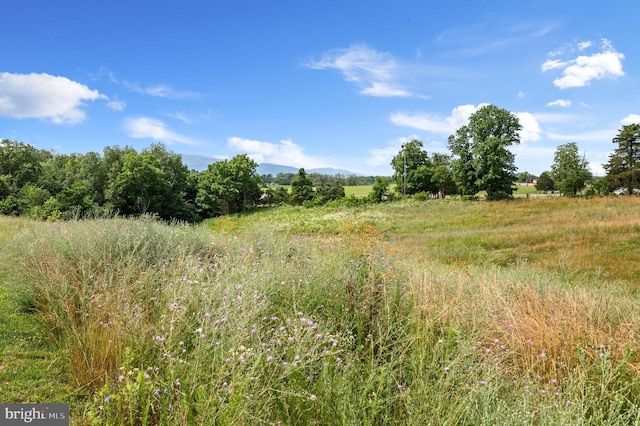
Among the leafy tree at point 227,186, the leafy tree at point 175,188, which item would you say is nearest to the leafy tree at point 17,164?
the leafy tree at point 175,188

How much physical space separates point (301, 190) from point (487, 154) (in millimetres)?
29626

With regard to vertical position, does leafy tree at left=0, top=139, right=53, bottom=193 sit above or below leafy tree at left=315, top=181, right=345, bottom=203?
above

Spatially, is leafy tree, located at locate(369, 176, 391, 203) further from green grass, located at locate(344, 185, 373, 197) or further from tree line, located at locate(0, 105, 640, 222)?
green grass, located at locate(344, 185, 373, 197)

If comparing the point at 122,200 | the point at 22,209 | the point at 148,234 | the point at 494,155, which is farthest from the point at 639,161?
the point at 22,209

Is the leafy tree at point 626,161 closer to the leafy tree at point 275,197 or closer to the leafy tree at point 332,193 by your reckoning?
the leafy tree at point 332,193

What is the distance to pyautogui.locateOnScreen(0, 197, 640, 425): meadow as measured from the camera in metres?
2.16

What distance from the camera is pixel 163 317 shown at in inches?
116

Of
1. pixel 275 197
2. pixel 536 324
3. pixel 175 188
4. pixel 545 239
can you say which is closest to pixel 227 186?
pixel 175 188

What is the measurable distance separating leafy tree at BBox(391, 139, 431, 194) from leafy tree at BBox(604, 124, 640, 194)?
2394cm

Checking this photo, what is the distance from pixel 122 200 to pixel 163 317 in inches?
1879

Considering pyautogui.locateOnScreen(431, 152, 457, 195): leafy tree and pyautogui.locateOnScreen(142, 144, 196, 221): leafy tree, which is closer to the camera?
pyautogui.locateOnScreen(142, 144, 196, 221): leafy tree

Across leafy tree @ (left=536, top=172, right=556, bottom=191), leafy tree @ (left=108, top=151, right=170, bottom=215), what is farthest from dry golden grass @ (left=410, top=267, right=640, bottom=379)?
leafy tree @ (left=536, top=172, right=556, bottom=191)

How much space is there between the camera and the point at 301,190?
57156 millimetres

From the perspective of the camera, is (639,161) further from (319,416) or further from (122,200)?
(122,200)
